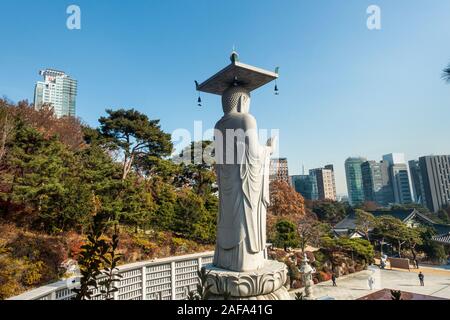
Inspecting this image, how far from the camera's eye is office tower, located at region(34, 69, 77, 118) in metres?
43.8

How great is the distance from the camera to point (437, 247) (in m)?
19.8

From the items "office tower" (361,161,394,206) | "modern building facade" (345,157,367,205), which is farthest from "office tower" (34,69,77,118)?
"modern building facade" (345,157,367,205)

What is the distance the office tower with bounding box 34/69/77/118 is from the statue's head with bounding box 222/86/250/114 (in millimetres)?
45196

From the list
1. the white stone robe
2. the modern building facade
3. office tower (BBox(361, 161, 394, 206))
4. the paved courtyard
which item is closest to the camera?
the white stone robe

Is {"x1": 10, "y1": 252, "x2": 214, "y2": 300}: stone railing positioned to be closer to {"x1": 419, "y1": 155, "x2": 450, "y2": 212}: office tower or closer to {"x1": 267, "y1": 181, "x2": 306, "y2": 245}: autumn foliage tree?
{"x1": 267, "y1": 181, "x2": 306, "y2": 245}: autumn foliage tree

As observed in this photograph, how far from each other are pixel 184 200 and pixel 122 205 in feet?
13.2

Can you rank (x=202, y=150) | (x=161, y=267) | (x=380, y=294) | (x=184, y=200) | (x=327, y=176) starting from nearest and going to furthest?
(x=161, y=267)
(x=380, y=294)
(x=184, y=200)
(x=202, y=150)
(x=327, y=176)

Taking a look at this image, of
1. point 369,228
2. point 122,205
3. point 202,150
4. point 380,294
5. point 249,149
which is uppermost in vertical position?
point 202,150

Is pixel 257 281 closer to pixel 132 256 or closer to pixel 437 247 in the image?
pixel 132 256

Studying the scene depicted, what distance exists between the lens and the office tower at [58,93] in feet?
144

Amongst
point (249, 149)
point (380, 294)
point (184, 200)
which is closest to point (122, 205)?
point (184, 200)

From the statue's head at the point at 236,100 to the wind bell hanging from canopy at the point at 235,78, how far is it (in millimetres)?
121

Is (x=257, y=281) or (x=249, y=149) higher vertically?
(x=249, y=149)
